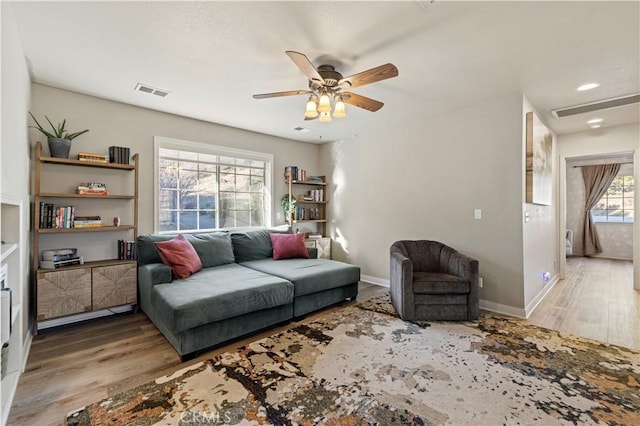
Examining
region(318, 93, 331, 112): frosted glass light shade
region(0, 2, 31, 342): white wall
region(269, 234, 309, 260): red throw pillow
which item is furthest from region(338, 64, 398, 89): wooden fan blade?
region(269, 234, 309, 260): red throw pillow

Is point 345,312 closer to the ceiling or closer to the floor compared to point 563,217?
closer to the floor

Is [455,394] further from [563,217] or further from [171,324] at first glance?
[563,217]

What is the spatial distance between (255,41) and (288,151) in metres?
3.06

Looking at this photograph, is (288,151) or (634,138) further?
(288,151)

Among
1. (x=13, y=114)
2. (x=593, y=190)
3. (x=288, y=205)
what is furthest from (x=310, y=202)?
(x=593, y=190)

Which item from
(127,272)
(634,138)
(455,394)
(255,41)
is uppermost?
(255,41)

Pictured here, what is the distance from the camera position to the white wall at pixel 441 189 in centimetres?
334

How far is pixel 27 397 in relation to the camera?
1.89 m

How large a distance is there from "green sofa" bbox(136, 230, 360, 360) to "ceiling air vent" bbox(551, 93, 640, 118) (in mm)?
3343

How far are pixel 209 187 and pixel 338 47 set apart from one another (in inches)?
114

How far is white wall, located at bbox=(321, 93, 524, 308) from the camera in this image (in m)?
3.34

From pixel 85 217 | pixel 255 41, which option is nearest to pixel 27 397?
pixel 85 217

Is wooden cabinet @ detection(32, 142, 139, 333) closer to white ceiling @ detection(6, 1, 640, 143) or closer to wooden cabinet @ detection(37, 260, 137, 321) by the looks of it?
wooden cabinet @ detection(37, 260, 137, 321)

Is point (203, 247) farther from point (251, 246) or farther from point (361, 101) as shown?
point (361, 101)
